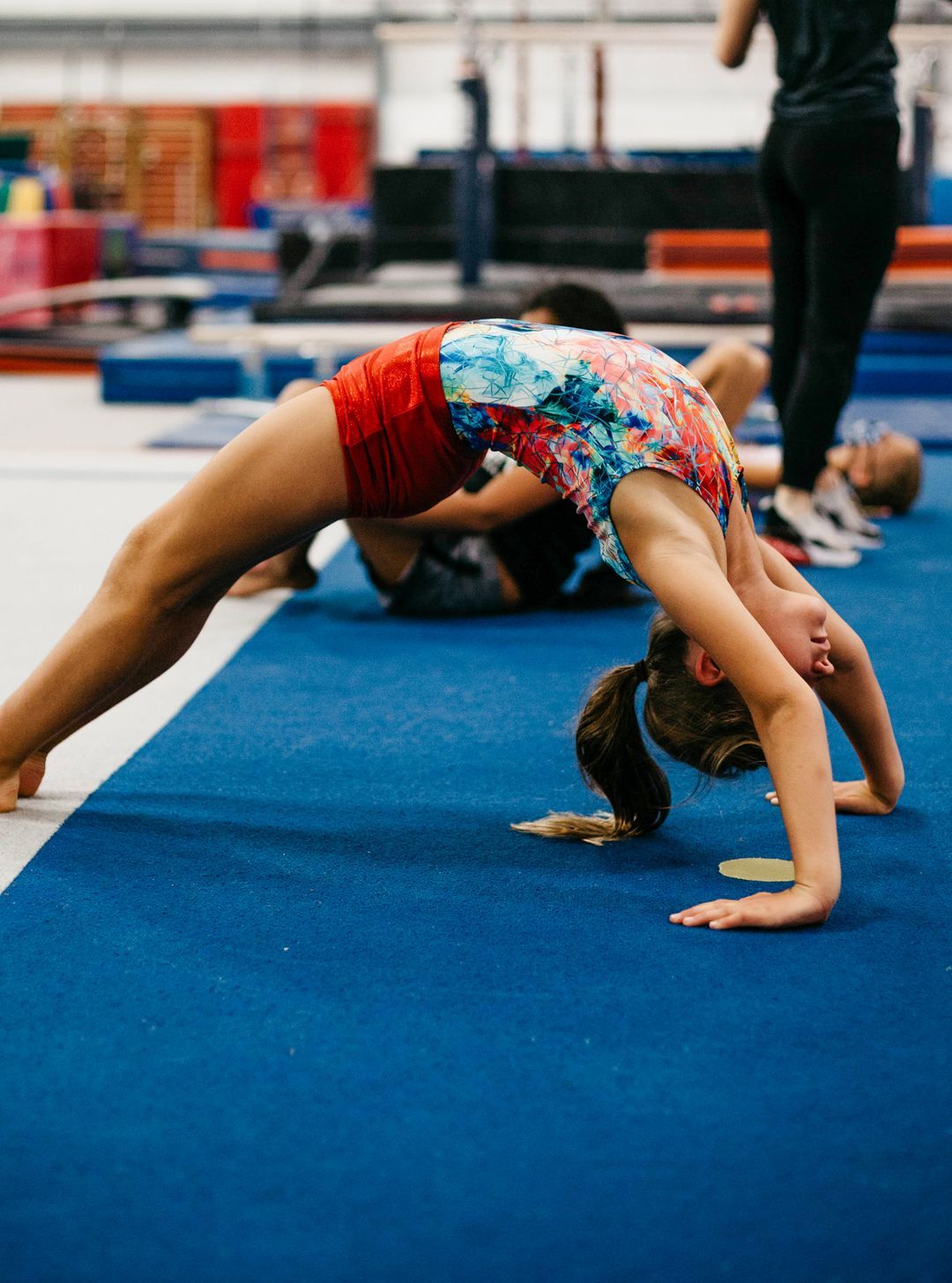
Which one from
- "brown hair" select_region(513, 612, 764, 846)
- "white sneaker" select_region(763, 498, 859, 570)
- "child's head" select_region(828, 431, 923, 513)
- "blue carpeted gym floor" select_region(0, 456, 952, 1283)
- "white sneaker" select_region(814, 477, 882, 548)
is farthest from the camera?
"child's head" select_region(828, 431, 923, 513)

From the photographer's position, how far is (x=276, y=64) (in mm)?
15500

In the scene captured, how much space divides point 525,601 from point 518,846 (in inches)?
49.1

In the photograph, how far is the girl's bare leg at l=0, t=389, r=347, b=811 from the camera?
1.60 m

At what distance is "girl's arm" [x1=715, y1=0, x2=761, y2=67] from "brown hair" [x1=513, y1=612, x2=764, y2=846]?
180 cm

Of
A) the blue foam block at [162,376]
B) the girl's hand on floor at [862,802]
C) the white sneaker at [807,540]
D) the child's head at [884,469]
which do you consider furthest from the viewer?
the blue foam block at [162,376]

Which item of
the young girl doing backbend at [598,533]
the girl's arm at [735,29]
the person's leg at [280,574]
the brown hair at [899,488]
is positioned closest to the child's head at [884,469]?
the brown hair at [899,488]

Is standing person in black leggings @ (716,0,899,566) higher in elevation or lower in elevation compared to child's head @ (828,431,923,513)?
higher

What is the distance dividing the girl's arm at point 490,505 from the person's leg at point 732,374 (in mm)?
1042

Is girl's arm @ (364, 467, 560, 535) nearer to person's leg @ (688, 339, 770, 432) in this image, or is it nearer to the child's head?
person's leg @ (688, 339, 770, 432)

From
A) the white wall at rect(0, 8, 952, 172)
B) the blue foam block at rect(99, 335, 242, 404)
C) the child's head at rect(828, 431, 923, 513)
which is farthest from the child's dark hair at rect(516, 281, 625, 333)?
the white wall at rect(0, 8, 952, 172)

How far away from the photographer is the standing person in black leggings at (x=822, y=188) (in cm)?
300

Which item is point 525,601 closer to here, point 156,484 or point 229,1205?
point 156,484

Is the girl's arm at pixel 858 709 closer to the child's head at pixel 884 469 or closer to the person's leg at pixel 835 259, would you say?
the person's leg at pixel 835 259

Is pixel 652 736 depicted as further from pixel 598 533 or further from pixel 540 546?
pixel 540 546
